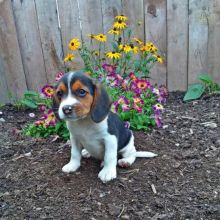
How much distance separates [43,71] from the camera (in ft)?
18.5

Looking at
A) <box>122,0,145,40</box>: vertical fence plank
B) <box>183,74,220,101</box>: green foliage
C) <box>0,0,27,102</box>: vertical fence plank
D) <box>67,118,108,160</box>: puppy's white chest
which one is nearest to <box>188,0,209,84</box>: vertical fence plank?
<box>183,74,220,101</box>: green foliage

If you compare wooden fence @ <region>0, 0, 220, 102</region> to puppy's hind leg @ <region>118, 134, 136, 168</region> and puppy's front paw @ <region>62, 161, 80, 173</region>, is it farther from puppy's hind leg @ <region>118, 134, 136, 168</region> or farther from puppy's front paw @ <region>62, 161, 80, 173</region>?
puppy's front paw @ <region>62, 161, 80, 173</region>

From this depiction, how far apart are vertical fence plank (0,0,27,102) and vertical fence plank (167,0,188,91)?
87.9 inches

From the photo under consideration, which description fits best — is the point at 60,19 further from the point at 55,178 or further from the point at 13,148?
the point at 55,178

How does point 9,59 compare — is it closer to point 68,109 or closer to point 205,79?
point 205,79

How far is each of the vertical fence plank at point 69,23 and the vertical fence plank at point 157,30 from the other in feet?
3.31

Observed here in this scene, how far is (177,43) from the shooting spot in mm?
5445

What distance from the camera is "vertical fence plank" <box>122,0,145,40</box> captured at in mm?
5259

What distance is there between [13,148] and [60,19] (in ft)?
7.46

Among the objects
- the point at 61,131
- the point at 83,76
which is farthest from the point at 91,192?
the point at 61,131

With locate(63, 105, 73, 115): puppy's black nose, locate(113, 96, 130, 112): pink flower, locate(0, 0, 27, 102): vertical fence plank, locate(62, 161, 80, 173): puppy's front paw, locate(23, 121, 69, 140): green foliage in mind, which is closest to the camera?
locate(63, 105, 73, 115): puppy's black nose

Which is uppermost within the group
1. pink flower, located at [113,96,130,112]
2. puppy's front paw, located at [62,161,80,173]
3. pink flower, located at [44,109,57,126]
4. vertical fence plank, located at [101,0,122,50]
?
vertical fence plank, located at [101,0,122,50]

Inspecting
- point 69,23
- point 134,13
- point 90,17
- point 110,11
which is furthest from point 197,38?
point 69,23

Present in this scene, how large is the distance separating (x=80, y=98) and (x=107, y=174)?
740 millimetres
